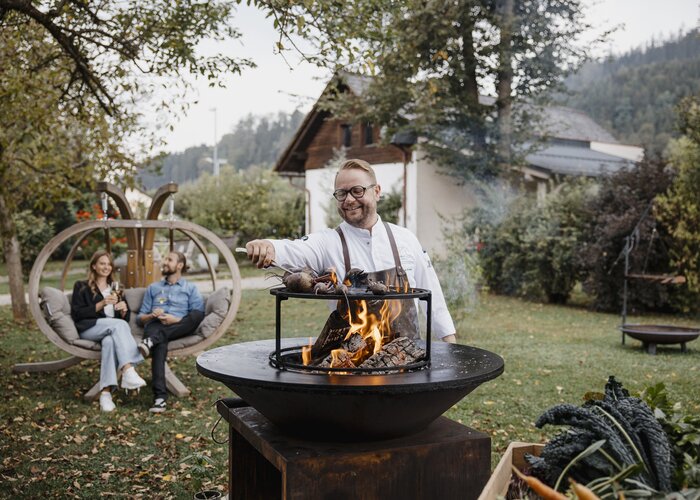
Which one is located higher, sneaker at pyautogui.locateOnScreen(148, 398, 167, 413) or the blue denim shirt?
the blue denim shirt

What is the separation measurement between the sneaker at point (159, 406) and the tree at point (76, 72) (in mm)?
3212

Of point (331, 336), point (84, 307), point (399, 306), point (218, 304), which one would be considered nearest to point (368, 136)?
point (218, 304)

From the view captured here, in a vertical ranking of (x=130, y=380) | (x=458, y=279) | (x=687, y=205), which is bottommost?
(x=130, y=380)

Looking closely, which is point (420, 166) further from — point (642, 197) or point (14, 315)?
point (14, 315)

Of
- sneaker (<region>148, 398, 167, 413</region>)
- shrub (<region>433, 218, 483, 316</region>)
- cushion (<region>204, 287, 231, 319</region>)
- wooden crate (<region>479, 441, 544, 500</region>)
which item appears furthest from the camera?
shrub (<region>433, 218, 483, 316</region>)

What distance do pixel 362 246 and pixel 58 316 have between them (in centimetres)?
403

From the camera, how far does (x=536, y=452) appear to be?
267 centimetres

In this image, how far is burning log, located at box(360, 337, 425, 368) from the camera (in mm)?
2742

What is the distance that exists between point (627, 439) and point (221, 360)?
1.62 metres

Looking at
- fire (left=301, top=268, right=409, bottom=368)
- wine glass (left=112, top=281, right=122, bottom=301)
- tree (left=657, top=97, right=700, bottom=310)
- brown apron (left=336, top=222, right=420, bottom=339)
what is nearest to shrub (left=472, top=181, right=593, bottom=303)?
tree (left=657, top=97, right=700, bottom=310)

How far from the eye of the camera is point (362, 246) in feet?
11.0

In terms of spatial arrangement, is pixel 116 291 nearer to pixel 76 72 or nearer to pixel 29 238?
pixel 76 72

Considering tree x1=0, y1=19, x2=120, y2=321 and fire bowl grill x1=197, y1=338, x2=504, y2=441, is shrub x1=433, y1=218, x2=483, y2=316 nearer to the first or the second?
tree x1=0, y1=19, x2=120, y2=321

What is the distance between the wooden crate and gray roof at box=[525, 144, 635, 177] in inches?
584
